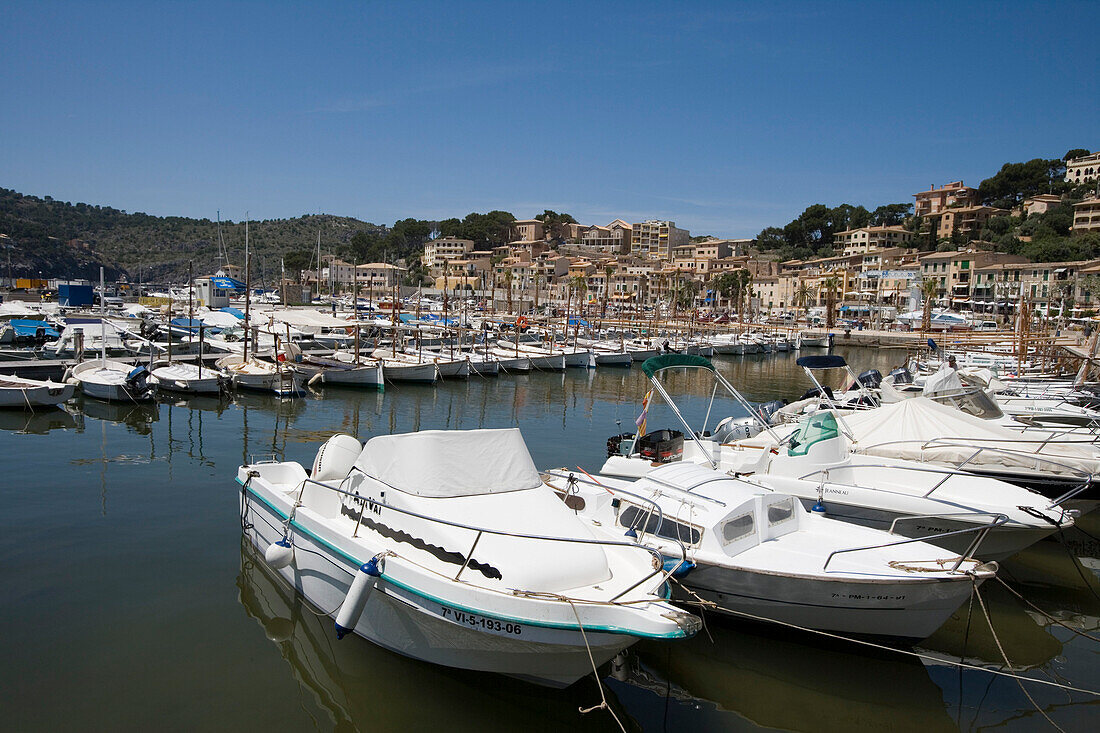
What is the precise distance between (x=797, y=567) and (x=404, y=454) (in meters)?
5.87

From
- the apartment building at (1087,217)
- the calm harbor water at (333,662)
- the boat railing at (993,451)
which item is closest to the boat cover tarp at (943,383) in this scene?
the boat railing at (993,451)

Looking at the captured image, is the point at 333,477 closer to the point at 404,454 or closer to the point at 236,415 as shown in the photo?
the point at 404,454

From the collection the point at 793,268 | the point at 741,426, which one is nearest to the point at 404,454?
the point at 741,426

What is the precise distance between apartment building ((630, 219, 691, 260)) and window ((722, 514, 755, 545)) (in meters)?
167

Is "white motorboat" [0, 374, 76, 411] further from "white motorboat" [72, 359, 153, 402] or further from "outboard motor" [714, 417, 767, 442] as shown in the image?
"outboard motor" [714, 417, 767, 442]

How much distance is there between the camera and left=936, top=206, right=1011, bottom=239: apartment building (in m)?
132

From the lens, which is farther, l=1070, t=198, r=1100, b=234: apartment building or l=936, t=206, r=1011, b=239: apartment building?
l=936, t=206, r=1011, b=239: apartment building

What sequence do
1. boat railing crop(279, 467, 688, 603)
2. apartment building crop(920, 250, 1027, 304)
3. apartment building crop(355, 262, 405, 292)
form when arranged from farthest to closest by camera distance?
apartment building crop(355, 262, 405, 292)
apartment building crop(920, 250, 1027, 304)
boat railing crop(279, 467, 688, 603)

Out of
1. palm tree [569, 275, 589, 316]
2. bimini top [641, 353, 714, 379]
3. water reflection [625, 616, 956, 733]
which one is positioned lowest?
water reflection [625, 616, 956, 733]

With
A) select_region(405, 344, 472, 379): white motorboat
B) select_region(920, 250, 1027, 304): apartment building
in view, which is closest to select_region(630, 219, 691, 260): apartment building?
select_region(920, 250, 1027, 304): apartment building

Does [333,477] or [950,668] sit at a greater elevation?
[333,477]

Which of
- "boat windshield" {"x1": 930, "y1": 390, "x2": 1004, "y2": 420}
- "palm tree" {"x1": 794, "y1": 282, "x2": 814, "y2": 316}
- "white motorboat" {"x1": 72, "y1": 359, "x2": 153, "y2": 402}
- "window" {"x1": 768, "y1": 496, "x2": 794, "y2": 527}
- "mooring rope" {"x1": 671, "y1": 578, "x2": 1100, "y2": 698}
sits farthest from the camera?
"palm tree" {"x1": 794, "y1": 282, "x2": 814, "y2": 316}

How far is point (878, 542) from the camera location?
1064 centimetres

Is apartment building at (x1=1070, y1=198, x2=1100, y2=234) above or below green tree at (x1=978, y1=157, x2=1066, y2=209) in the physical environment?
below
